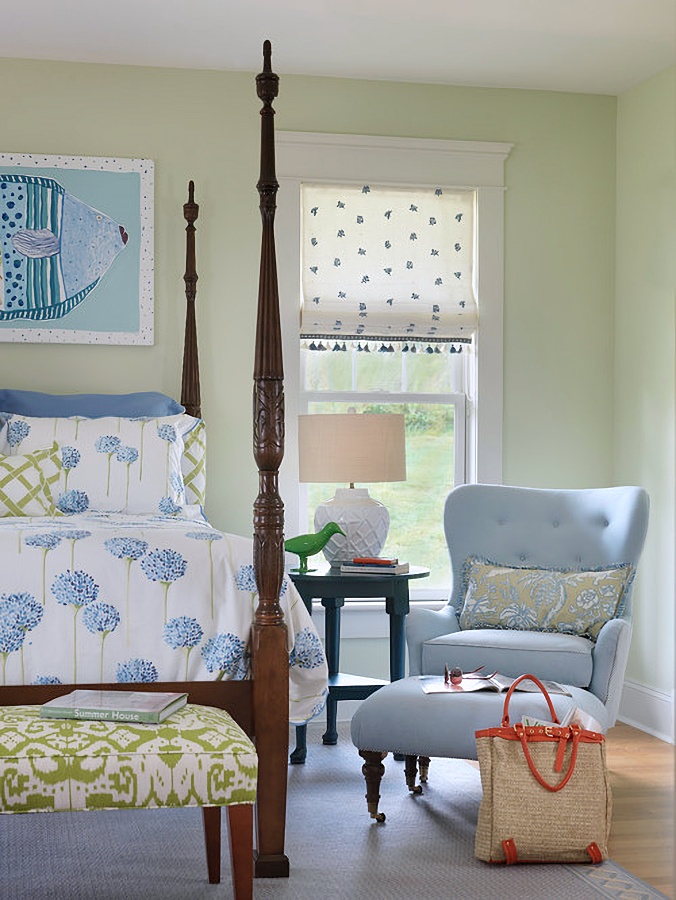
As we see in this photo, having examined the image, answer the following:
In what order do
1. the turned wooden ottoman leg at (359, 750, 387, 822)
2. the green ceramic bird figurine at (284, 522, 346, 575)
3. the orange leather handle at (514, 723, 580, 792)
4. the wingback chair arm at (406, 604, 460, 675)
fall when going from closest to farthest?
the orange leather handle at (514, 723, 580, 792)
the turned wooden ottoman leg at (359, 750, 387, 822)
the wingback chair arm at (406, 604, 460, 675)
the green ceramic bird figurine at (284, 522, 346, 575)

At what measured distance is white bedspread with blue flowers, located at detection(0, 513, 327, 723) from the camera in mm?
2789

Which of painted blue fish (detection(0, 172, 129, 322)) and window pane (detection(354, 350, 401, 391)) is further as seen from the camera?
window pane (detection(354, 350, 401, 391))

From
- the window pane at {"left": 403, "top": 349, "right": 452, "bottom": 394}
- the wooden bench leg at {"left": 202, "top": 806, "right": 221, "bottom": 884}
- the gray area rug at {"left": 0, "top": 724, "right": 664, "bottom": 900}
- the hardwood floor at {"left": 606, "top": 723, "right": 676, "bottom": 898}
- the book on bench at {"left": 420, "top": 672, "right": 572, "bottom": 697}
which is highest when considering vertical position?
the window pane at {"left": 403, "top": 349, "right": 452, "bottom": 394}

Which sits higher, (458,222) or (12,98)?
(12,98)

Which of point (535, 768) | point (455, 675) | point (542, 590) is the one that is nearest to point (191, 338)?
point (542, 590)

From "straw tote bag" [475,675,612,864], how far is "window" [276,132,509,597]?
1982 mm

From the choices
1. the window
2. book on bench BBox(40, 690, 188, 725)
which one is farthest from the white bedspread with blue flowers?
the window

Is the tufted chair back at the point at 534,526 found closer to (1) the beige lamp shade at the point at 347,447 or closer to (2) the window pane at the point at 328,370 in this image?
(1) the beige lamp shade at the point at 347,447

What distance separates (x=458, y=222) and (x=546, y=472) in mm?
1177

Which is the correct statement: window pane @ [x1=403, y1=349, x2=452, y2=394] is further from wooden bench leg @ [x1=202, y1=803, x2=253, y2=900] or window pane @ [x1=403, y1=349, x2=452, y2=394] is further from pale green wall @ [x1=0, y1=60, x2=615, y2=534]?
wooden bench leg @ [x1=202, y1=803, x2=253, y2=900]

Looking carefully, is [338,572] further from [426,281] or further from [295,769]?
[426,281]

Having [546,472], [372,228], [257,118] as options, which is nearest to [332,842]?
[546,472]

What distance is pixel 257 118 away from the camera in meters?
4.79

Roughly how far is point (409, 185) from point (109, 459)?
192cm
